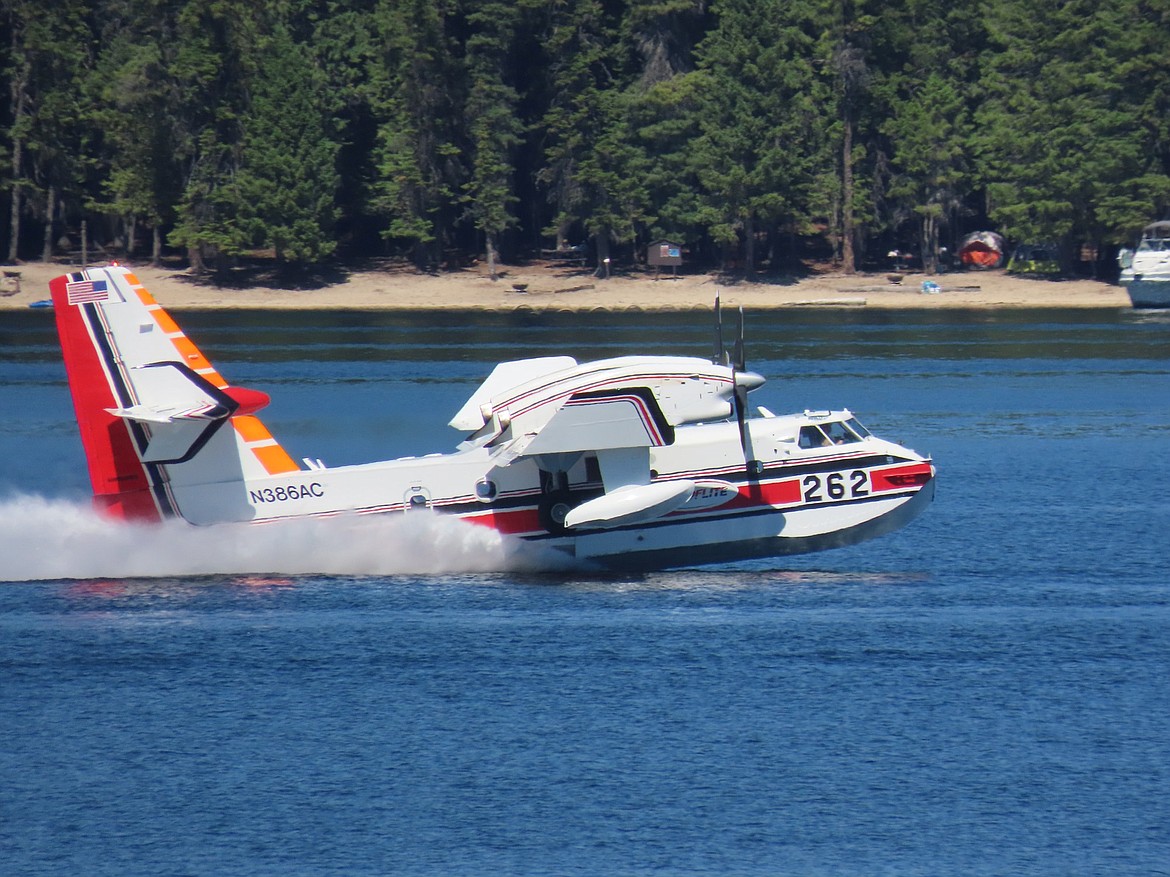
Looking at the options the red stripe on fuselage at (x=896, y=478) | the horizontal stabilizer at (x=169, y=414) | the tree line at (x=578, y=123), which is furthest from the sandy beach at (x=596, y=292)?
the horizontal stabilizer at (x=169, y=414)

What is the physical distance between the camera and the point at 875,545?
103ft

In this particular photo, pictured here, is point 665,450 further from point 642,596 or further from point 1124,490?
point 1124,490

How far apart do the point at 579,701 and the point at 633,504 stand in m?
4.72

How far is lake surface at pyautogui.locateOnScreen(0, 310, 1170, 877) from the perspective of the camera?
58.4 ft

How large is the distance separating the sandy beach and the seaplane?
66143 mm

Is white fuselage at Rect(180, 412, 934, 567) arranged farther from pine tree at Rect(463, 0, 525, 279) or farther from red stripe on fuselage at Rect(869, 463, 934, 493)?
pine tree at Rect(463, 0, 525, 279)

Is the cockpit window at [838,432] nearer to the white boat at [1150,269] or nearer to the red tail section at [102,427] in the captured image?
the red tail section at [102,427]

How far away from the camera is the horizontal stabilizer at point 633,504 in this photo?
84.3 feet

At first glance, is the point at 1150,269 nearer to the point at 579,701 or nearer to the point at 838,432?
the point at 838,432

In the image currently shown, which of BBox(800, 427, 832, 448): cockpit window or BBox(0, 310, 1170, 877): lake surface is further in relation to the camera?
BBox(800, 427, 832, 448): cockpit window

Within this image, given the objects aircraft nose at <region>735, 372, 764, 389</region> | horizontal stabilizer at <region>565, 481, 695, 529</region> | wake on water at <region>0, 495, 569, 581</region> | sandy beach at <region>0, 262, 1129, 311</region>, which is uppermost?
sandy beach at <region>0, 262, 1129, 311</region>

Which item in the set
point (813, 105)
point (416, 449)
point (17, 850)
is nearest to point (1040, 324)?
point (813, 105)

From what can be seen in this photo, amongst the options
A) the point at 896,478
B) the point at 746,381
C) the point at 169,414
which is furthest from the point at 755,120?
the point at 169,414

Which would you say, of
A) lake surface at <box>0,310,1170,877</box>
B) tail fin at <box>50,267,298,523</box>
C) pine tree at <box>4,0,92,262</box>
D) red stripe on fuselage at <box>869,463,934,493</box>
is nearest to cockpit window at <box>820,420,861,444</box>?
red stripe on fuselage at <box>869,463,934,493</box>
